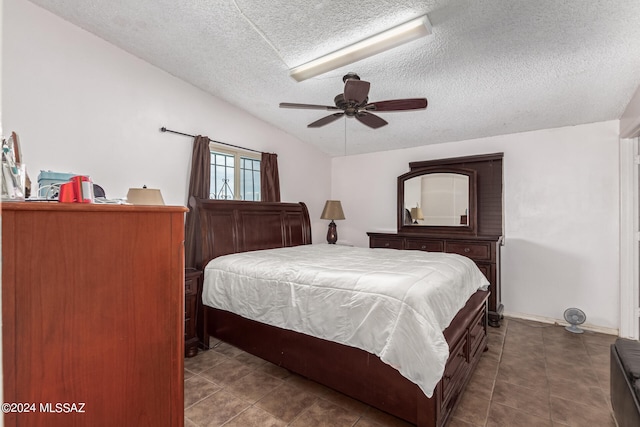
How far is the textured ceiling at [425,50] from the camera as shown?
214 centimetres

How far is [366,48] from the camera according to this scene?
8.06 ft

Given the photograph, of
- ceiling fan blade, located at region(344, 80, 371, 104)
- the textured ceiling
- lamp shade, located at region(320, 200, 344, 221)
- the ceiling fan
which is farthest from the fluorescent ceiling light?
lamp shade, located at region(320, 200, 344, 221)

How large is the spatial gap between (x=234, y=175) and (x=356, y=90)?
2.30m

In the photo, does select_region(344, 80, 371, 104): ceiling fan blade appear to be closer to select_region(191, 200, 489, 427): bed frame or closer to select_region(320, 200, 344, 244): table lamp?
select_region(191, 200, 489, 427): bed frame

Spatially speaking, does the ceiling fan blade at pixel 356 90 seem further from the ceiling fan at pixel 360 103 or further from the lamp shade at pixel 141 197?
the lamp shade at pixel 141 197

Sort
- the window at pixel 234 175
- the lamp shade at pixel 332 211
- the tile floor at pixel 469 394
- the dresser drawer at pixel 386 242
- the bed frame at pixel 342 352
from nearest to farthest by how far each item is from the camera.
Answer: the bed frame at pixel 342 352, the tile floor at pixel 469 394, the window at pixel 234 175, the dresser drawer at pixel 386 242, the lamp shade at pixel 332 211

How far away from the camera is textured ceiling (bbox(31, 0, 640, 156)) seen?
7.02 feet

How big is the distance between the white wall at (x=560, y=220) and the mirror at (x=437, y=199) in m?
0.40

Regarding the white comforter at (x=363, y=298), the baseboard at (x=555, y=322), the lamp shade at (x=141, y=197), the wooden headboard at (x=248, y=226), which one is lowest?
the baseboard at (x=555, y=322)

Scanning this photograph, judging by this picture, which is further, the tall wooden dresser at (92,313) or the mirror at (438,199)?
the mirror at (438,199)

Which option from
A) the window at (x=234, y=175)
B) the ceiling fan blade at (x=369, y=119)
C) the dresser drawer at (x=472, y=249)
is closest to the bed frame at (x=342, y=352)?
the window at (x=234, y=175)

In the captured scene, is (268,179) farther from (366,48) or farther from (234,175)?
(366,48)

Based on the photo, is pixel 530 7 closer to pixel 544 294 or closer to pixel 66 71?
pixel 544 294

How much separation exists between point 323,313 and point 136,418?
1.19 m
